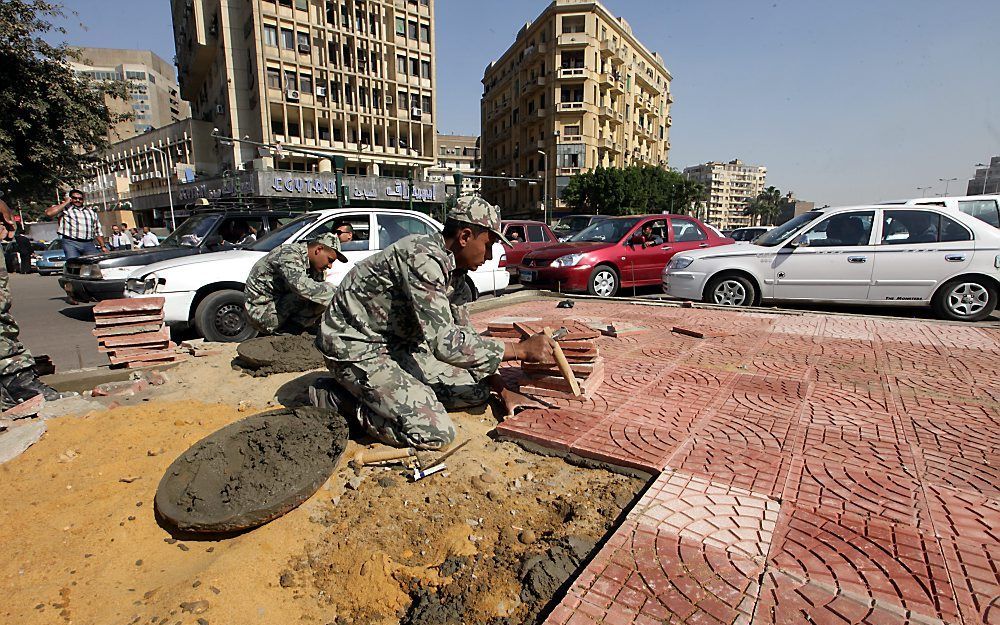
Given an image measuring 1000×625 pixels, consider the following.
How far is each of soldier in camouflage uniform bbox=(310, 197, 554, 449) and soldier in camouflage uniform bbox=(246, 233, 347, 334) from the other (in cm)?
191

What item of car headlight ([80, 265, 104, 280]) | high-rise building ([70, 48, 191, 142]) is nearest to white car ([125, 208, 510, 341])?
car headlight ([80, 265, 104, 280])

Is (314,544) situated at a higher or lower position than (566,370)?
lower

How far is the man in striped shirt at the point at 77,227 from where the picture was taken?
1025 centimetres

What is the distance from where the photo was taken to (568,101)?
165ft

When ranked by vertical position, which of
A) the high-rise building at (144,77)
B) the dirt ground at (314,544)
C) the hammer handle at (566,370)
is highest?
the high-rise building at (144,77)

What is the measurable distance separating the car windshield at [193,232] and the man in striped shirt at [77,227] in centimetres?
438

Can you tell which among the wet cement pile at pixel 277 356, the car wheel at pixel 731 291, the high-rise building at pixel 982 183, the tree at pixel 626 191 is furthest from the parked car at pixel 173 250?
the high-rise building at pixel 982 183

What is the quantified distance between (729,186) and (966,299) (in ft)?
549

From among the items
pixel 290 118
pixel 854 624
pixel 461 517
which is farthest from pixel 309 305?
pixel 290 118

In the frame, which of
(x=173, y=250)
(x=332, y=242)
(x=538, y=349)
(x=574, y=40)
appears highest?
(x=574, y=40)

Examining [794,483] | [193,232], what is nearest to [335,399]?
[794,483]

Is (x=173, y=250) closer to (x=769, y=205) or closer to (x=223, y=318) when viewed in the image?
(x=223, y=318)

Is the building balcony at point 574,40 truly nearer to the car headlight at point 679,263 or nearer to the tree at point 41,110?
the tree at point 41,110

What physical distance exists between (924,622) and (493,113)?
69.3 metres
